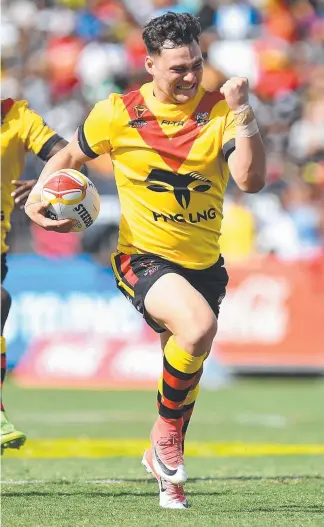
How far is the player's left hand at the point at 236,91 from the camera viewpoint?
18.4 ft

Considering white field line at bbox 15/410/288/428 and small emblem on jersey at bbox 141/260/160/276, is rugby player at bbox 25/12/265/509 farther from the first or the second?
white field line at bbox 15/410/288/428

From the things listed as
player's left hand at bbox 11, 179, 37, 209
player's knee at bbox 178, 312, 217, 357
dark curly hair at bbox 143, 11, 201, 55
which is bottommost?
player's knee at bbox 178, 312, 217, 357

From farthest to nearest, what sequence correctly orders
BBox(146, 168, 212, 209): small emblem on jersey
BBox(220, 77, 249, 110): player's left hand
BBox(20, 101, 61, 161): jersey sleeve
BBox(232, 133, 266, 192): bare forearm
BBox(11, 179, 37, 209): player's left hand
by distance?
BBox(20, 101, 61, 161): jersey sleeve < BBox(11, 179, 37, 209): player's left hand < BBox(146, 168, 212, 209): small emblem on jersey < BBox(232, 133, 266, 192): bare forearm < BBox(220, 77, 249, 110): player's left hand

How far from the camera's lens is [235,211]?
15.5 meters

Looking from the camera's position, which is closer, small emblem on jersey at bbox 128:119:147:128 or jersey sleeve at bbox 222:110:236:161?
jersey sleeve at bbox 222:110:236:161

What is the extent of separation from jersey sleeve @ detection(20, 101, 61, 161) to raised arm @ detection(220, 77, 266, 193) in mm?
1870

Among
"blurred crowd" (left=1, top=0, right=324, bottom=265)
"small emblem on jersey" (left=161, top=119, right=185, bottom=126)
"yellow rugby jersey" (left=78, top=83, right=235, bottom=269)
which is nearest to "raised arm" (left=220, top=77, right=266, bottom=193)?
"yellow rugby jersey" (left=78, top=83, right=235, bottom=269)

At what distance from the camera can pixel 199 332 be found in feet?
19.0

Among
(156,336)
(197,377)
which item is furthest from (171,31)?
(156,336)

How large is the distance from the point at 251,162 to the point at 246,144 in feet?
0.32

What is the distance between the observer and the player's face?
6070 millimetres

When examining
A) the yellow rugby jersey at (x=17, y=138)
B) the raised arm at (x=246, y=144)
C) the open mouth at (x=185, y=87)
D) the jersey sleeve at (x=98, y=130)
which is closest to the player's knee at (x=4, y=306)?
the yellow rugby jersey at (x=17, y=138)

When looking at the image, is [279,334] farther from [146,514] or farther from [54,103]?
[146,514]

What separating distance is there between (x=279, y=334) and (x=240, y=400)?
1.80m
